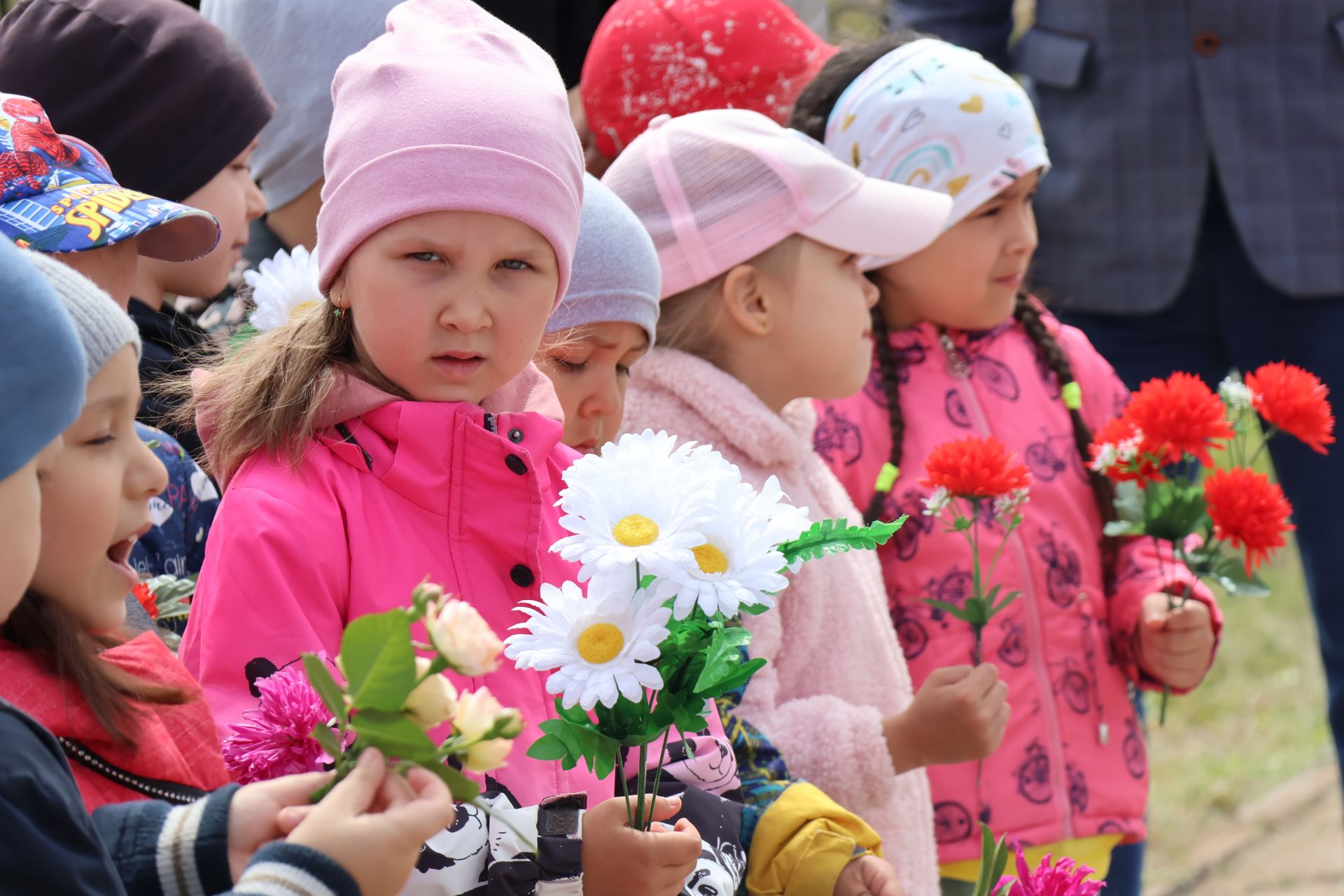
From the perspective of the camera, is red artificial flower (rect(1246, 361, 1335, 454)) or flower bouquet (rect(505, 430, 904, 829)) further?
red artificial flower (rect(1246, 361, 1335, 454))

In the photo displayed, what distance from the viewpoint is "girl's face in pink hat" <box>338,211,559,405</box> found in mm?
1852

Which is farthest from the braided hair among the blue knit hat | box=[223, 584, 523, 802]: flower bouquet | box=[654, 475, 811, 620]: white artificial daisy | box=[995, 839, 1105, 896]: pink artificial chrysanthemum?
the blue knit hat

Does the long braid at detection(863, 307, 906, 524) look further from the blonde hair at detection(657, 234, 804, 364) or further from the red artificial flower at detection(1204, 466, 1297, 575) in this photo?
the red artificial flower at detection(1204, 466, 1297, 575)

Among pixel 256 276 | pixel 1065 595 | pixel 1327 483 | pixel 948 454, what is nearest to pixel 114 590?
pixel 256 276

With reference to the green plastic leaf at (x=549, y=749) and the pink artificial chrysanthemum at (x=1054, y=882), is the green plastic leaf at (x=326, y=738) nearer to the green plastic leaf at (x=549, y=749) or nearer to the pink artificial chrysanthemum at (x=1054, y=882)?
the green plastic leaf at (x=549, y=749)

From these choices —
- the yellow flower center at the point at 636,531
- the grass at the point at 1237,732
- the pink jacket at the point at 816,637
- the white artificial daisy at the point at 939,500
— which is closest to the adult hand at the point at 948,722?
the pink jacket at the point at 816,637

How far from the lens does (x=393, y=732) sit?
1.19m

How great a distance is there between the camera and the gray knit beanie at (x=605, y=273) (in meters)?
2.31

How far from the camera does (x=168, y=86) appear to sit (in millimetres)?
2646

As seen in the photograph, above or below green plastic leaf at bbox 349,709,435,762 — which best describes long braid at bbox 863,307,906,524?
below

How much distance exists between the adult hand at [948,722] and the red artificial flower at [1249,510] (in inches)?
20.5

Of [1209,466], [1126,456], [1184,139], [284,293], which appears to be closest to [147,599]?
[284,293]

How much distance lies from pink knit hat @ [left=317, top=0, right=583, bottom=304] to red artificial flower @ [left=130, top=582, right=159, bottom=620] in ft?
1.46

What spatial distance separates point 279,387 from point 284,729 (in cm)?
63
